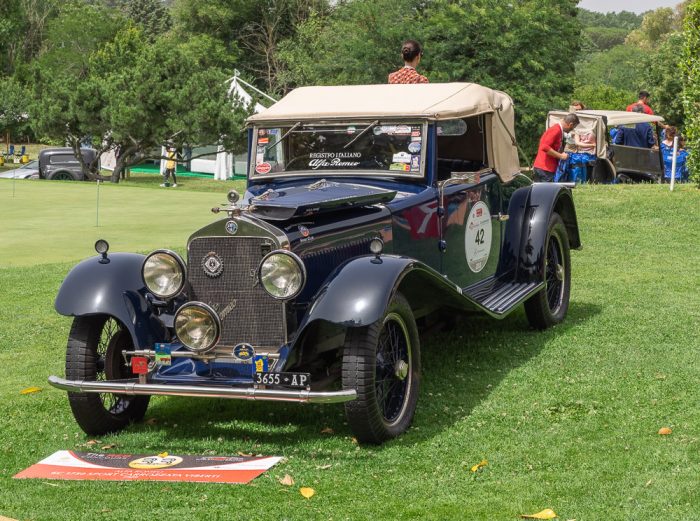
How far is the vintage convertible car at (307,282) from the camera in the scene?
560 cm

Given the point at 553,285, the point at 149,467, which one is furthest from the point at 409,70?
the point at 149,467

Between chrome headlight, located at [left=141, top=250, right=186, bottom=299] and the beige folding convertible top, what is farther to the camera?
the beige folding convertible top

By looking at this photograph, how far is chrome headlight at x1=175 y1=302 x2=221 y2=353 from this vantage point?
5.64m

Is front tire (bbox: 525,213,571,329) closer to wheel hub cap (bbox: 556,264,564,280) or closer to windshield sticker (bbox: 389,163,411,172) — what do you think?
wheel hub cap (bbox: 556,264,564,280)

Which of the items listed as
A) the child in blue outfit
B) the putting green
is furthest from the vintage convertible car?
the child in blue outfit

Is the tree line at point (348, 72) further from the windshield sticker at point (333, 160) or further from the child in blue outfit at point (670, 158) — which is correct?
the windshield sticker at point (333, 160)

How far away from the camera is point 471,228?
784 cm

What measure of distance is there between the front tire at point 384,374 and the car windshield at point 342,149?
5.20 ft

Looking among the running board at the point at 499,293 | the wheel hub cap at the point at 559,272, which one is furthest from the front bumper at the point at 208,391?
the wheel hub cap at the point at 559,272

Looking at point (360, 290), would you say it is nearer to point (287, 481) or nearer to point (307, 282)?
point (307, 282)

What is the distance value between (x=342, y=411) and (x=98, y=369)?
150cm

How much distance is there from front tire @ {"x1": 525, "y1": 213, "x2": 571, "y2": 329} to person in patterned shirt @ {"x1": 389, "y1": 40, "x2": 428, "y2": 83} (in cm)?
164

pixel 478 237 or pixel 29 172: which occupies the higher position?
pixel 478 237

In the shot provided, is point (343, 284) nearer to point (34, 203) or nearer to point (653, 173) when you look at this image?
point (34, 203)
